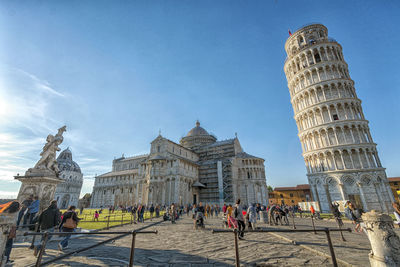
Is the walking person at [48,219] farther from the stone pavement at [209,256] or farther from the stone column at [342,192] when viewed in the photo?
the stone column at [342,192]

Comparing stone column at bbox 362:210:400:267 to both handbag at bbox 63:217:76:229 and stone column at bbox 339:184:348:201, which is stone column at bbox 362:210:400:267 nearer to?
handbag at bbox 63:217:76:229

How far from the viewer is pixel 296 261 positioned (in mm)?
4984

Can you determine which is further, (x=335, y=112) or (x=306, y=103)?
(x=306, y=103)

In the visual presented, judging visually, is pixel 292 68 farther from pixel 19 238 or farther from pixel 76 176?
pixel 76 176

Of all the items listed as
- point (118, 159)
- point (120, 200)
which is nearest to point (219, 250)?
point (120, 200)

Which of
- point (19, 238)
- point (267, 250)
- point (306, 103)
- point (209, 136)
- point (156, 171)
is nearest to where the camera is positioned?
point (267, 250)

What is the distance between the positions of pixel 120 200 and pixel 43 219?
49768 millimetres

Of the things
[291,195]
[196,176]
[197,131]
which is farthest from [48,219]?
[291,195]

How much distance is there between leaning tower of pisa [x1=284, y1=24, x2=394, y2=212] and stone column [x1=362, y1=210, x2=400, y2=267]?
995 inches

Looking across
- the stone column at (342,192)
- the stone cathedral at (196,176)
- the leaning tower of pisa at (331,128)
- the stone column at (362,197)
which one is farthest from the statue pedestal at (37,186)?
the stone column at (362,197)

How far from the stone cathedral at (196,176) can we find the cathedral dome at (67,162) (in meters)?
38.9

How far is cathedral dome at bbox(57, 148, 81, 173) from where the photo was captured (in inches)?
2885

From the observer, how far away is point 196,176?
41.1 meters

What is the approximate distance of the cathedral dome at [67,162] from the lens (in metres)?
73.3
